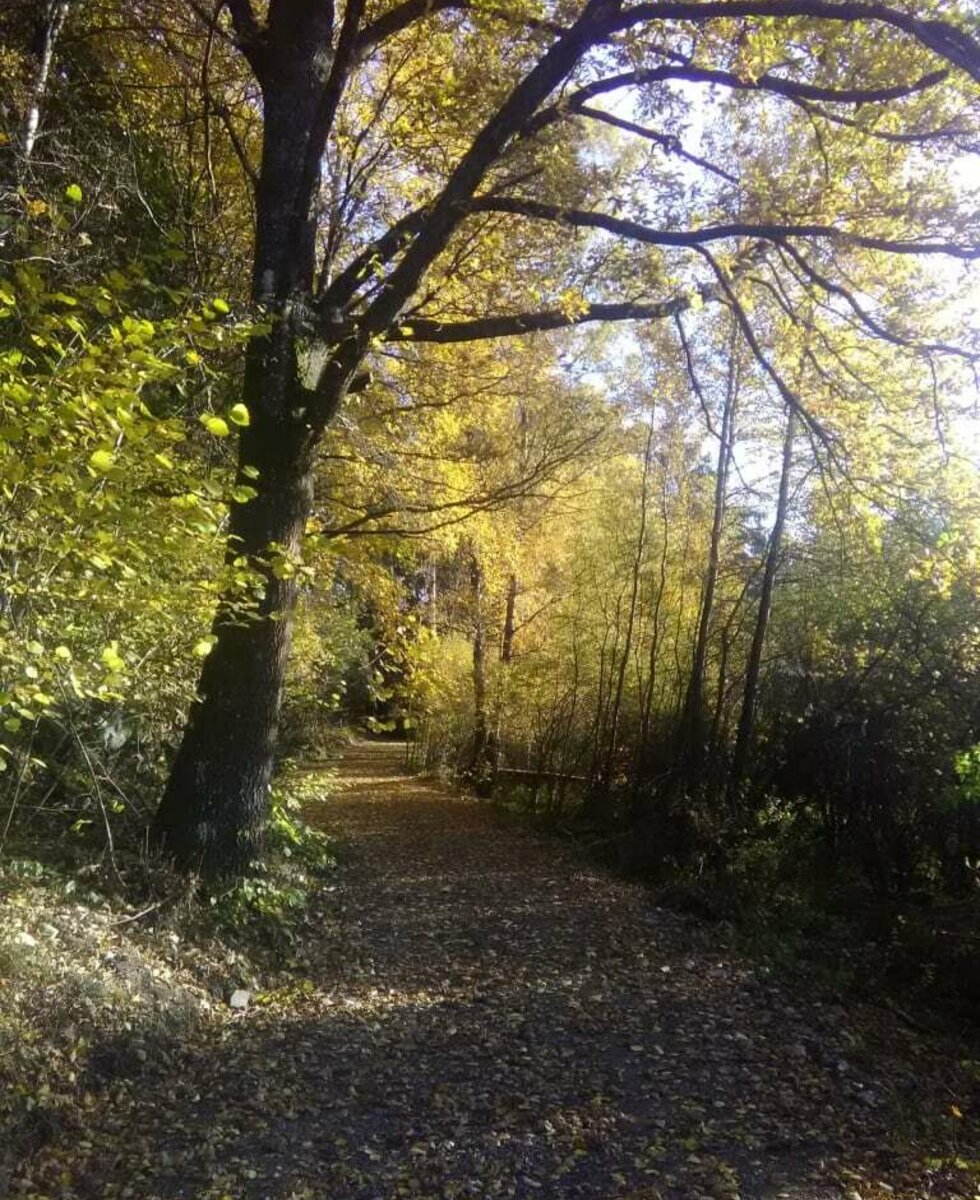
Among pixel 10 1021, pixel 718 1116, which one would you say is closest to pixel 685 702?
pixel 718 1116

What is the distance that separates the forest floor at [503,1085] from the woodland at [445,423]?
3.35ft

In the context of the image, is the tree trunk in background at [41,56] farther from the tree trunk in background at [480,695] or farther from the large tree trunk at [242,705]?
the tree trunk in background at [480,695]

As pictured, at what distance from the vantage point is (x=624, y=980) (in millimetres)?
6156

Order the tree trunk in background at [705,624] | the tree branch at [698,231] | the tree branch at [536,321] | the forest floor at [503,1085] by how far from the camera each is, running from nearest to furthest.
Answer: the forest floor at [503,1085], the tree branch at [698,231], the tree branch at [536,321], the tree trunk in background at [705,624]

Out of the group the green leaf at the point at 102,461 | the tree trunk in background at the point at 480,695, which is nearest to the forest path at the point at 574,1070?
the green leaf at the point at 102,461

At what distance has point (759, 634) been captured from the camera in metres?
10.0

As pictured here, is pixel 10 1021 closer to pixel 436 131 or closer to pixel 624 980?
pixel 624 980

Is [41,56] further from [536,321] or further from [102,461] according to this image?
[102,461]

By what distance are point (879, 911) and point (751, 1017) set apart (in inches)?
121

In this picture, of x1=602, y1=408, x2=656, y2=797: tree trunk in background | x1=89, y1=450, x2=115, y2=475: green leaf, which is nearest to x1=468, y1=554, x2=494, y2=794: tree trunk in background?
x1=602, y1=408, x2=656, y2=797: tree trunk in background

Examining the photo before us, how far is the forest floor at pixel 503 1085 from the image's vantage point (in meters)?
3.66

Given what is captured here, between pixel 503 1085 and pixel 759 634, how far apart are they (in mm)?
6678

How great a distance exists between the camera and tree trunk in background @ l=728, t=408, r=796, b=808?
9922 millimetres

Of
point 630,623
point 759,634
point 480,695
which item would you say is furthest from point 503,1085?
point 480,695
